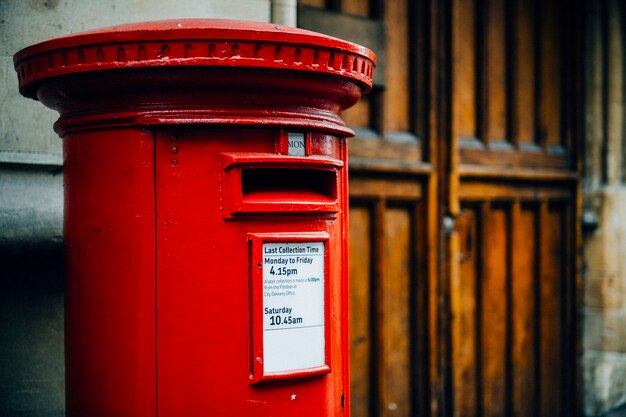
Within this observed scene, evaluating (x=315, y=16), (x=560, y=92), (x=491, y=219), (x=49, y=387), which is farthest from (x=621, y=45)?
(x=49, y=387)

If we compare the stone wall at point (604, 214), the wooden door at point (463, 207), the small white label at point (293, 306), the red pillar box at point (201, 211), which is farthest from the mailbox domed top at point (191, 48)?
the stone wall at point (604, 214)

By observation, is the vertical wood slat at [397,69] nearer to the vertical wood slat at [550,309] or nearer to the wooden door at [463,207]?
the wooden door at [463,207]

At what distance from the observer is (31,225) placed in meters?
2.38

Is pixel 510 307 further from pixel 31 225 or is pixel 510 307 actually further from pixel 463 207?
pixel 31 225

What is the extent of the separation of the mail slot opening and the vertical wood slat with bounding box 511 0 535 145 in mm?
2656

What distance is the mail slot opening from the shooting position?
1.71 metres

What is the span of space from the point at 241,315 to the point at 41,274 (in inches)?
41.7

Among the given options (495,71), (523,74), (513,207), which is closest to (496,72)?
(495,71)

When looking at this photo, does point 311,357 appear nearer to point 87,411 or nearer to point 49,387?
point 87,411

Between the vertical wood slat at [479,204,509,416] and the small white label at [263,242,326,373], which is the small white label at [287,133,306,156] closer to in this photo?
the small white label at [263,242,326,373]

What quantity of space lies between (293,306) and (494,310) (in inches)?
105

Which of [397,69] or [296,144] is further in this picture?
[397,69]

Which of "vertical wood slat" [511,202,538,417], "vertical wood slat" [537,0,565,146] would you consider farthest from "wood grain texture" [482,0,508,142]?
"vertical wood slat" [511,202,538,417]

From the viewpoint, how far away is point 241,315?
1.67 meters
